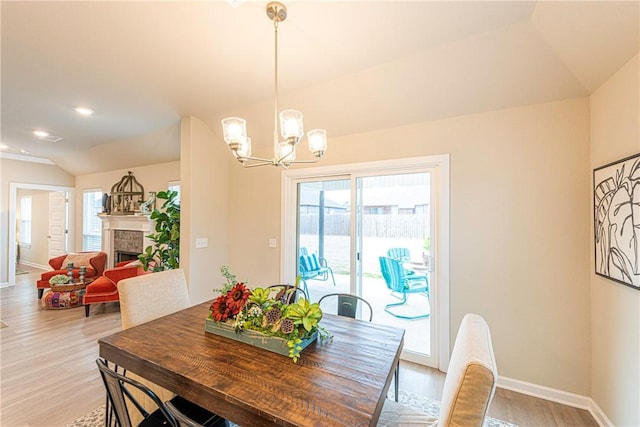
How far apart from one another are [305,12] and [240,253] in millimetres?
3026

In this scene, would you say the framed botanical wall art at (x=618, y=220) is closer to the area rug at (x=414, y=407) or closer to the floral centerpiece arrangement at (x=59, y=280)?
the area rug at (x=414, y=407)

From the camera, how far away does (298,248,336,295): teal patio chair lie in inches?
134

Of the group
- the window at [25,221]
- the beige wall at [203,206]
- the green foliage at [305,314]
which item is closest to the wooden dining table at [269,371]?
the green foliage at [305,314]

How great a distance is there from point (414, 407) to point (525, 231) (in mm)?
1707

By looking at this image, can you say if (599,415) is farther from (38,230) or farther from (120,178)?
(38,230)

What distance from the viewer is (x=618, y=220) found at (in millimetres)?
1664

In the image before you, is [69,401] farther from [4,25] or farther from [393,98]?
[393,98]

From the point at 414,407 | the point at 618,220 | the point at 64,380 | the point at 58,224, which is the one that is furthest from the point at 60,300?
the point at 618,220

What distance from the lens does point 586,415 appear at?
6.46 feet

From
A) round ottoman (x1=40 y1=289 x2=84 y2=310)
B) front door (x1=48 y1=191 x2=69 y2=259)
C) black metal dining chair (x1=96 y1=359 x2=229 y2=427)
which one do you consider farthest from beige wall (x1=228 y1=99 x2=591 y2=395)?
front door (x1=48 y1=191 x2=69 y2=259)

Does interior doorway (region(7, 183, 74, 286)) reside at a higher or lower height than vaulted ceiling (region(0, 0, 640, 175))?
lower

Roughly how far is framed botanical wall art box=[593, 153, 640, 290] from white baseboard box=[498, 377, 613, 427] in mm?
1008

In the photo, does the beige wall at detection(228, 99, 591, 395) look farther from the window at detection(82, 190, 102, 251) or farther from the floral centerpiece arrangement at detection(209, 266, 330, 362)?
the window at detection(82, 190, 102, 251)

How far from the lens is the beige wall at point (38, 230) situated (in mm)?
7168
